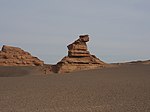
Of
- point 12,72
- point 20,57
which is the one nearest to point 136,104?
point 12,72

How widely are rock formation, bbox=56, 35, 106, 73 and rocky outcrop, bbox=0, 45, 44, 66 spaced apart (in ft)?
22.4

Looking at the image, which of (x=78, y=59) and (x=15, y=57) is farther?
(x=15, y=57)

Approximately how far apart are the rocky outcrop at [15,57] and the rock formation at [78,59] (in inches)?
269

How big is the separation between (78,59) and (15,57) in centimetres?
846

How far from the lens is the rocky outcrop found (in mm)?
30641

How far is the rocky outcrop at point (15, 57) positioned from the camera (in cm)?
3064

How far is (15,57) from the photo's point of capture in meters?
31.2

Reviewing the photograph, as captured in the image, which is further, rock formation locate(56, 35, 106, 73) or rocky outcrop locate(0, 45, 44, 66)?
rocky outcrop locate(0, 45, 44, 66)

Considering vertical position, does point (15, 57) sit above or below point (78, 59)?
above

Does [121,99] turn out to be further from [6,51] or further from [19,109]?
[6,51]

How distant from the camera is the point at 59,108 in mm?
9359

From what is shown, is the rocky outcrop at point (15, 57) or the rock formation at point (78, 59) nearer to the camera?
the rock formation at point (78, 59)

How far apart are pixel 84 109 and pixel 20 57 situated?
2314 cm

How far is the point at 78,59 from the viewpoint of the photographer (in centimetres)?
2566
